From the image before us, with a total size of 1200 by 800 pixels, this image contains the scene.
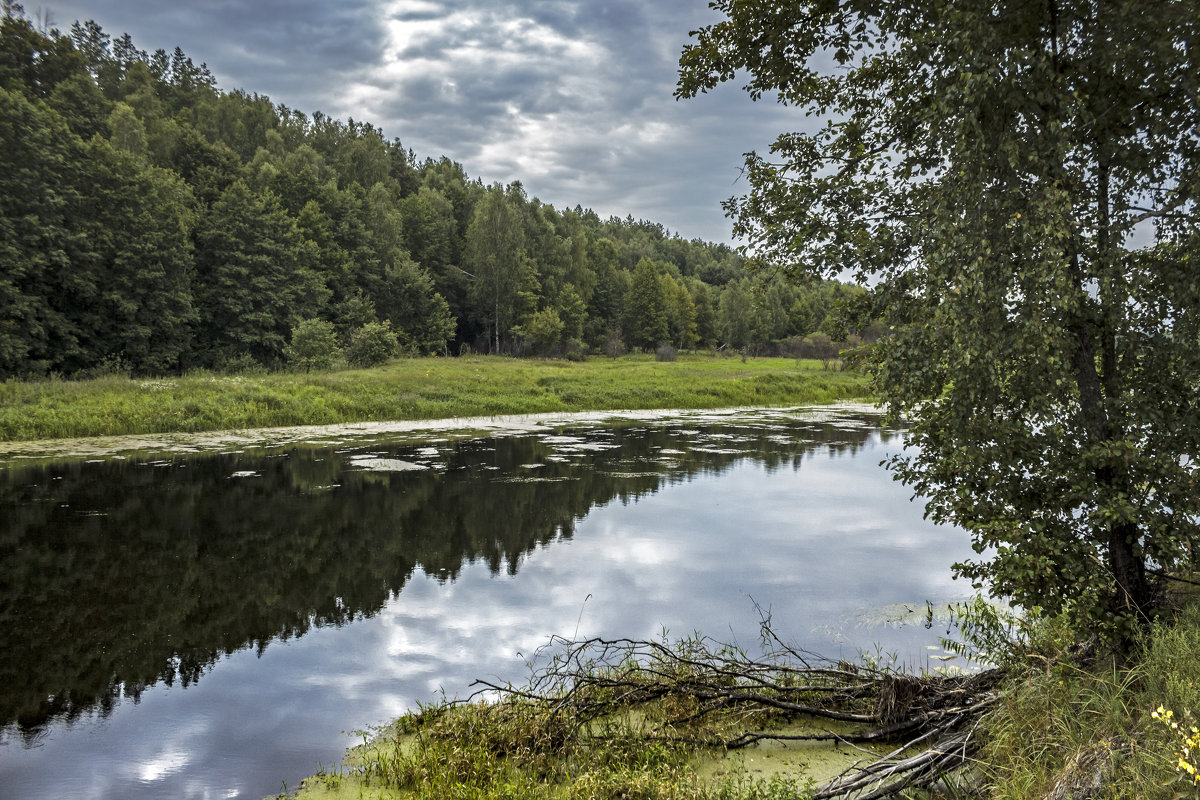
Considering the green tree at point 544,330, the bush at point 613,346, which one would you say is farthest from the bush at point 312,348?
the bush at point 613,346

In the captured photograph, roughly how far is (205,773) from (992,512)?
6955 millimetres

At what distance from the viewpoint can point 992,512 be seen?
582cm

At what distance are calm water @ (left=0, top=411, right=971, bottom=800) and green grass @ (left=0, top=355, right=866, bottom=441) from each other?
536cm

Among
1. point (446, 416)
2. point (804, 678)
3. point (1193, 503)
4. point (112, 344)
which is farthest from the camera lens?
point (112, 344)

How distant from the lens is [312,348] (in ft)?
155

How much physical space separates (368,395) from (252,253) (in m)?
27.5

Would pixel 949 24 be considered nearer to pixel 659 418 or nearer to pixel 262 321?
pixel 659 418

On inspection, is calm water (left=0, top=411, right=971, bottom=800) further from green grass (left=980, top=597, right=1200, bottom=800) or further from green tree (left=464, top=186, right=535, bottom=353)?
green tree (left=464, top=186, right=535, bottom=353)

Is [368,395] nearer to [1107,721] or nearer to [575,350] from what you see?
[1107,721]

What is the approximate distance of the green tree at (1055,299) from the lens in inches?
196

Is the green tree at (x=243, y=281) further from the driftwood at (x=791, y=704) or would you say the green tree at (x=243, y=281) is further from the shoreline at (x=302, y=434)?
the driftwood at (x=791, y=704)

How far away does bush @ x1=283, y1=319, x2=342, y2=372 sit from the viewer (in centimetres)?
4641

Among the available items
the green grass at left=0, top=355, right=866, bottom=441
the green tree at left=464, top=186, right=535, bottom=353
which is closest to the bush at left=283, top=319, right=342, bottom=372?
the green grass at left=0, top=355, right=866, bottom=441

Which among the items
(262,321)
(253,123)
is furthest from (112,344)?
(253,123)
